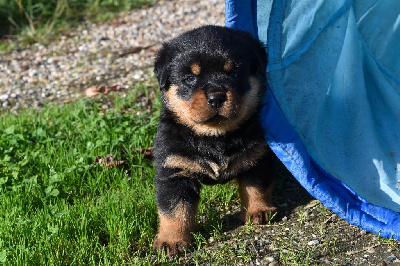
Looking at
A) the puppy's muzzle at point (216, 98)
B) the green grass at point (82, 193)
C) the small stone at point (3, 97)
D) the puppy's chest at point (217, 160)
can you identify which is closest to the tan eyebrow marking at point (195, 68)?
the puppy's muzzle at point (216, 98)

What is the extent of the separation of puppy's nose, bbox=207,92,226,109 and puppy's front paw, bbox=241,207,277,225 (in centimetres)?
89

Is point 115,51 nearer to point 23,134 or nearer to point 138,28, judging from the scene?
point 138,28

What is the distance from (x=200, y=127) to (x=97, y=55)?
4.12 meters

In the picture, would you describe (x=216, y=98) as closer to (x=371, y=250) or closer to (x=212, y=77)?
(x=212, y=77)

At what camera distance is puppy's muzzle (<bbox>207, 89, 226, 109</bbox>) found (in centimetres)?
340

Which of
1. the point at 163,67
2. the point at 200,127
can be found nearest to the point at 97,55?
the point at 163,67

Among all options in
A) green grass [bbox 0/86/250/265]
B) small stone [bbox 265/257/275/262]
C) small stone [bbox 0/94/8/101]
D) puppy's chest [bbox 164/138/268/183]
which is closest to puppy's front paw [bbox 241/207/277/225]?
green grass [bbox 0/86/250/265]

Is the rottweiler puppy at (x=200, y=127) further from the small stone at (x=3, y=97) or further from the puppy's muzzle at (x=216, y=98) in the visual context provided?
the small stone at (x=3, y=97)

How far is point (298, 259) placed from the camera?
3.42 metres

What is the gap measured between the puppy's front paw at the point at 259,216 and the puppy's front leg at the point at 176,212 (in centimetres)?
38

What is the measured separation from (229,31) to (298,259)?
1.49 m

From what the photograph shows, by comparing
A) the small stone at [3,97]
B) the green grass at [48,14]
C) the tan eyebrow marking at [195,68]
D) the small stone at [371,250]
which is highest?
the tan eyebrow marking at [195,68]

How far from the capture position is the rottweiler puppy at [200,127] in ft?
11.6

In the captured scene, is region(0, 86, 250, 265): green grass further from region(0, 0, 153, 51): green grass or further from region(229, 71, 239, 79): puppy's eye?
region(0, 0, 153, 51): green grass
